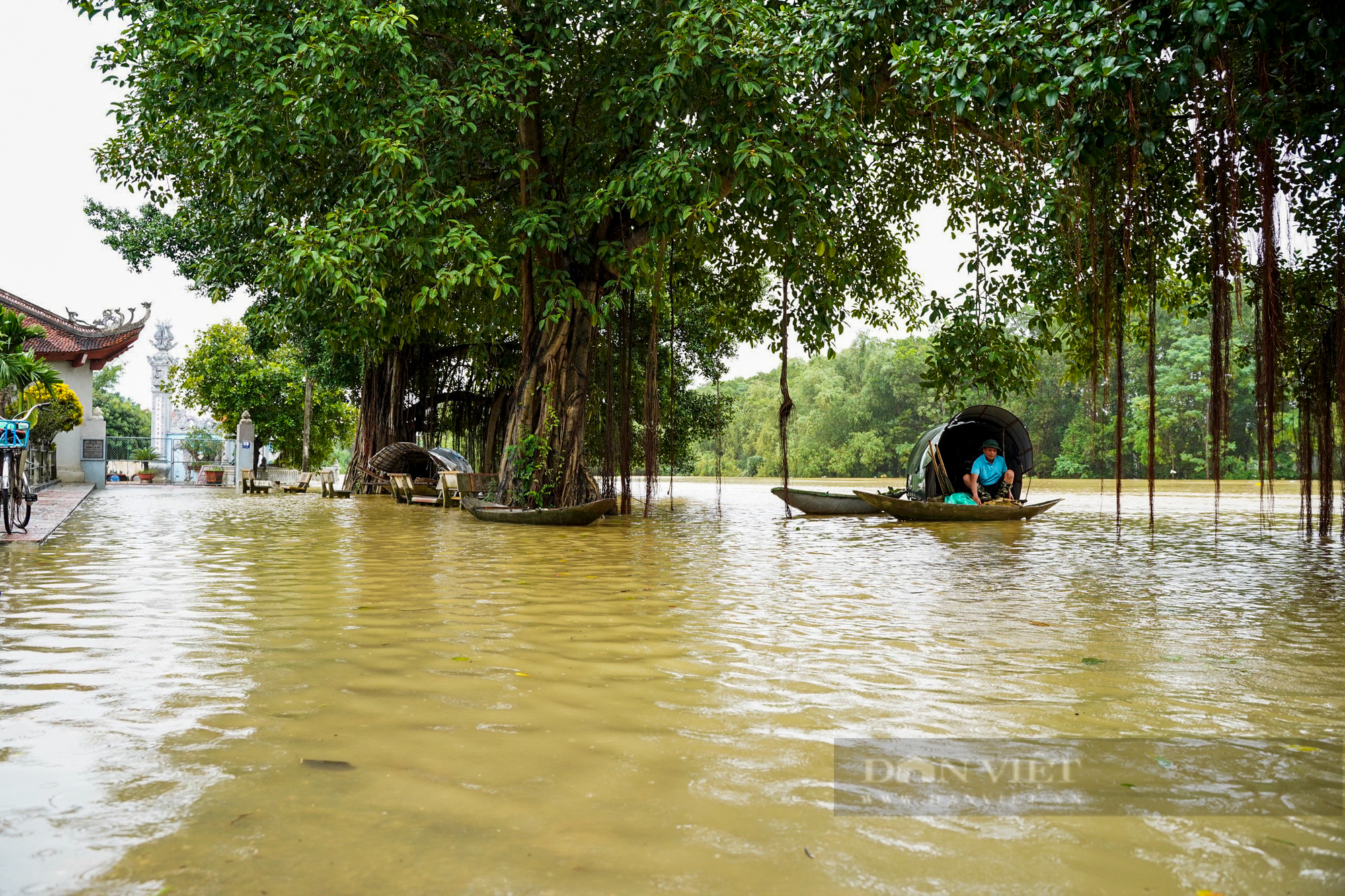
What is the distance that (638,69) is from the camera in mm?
13180

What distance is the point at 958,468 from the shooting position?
18.3 m

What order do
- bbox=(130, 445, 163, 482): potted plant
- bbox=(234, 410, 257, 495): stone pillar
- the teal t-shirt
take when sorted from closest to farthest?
the teal t-shirt → bbox=(234, 410, 257, 495): stone pillar → bbox=(130, 445, 163, 482): potted plant

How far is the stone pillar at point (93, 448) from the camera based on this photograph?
2419 cm

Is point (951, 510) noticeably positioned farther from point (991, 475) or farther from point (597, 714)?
point (597, 714)

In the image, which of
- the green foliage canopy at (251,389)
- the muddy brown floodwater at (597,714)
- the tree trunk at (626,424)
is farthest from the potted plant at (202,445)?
the muddy brown floodwater at (597,714)

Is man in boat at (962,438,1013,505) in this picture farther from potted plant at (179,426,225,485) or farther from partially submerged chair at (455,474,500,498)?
potted plant at (179,426,225,485)

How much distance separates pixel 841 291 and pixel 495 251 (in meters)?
5.78

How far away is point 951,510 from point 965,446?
486 centimetres

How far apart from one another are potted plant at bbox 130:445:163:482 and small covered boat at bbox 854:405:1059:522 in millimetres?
25274

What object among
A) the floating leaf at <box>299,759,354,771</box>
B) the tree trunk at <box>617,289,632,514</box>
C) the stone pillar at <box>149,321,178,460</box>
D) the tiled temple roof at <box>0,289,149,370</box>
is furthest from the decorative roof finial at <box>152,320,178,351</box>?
the floating leaf at <box>299,759,354,771</box>

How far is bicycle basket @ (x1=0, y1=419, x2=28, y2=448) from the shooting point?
9477mm

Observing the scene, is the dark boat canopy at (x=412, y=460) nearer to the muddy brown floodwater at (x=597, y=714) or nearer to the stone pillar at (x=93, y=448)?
the stone pillar at (x=93, y=448)

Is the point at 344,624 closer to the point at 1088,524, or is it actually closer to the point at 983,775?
the point at 983,775

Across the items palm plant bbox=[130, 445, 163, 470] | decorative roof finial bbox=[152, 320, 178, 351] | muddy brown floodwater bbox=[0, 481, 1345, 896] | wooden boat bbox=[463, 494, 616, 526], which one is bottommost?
muddy brown floodwater bbox=[0, 481, 1345, 896]
